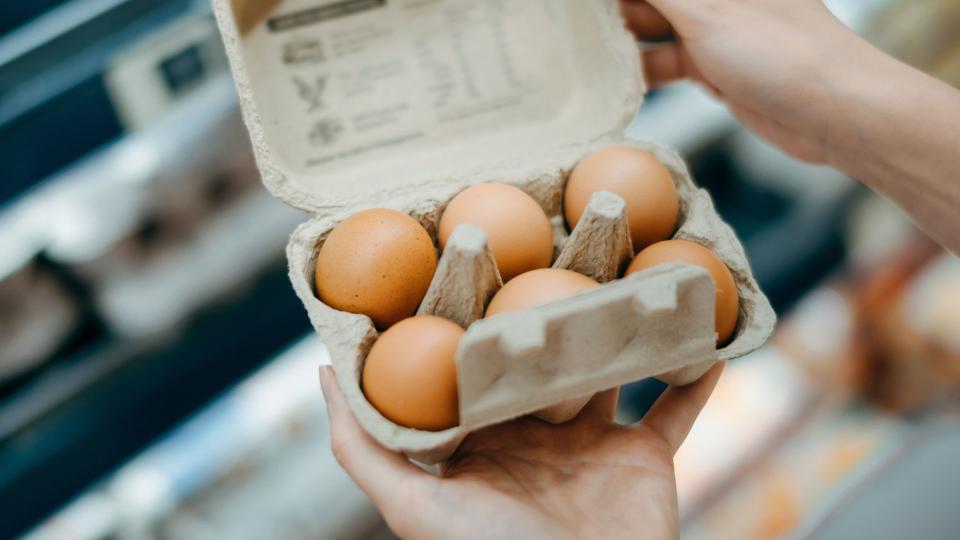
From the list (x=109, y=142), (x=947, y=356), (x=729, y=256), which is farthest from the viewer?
(x=947, y=356)

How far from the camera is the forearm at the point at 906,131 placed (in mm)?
1126

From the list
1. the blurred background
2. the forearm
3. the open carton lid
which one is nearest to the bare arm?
the forearm

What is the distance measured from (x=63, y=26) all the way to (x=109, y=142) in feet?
0.78

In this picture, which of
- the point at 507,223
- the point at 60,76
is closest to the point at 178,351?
the point at 60,76

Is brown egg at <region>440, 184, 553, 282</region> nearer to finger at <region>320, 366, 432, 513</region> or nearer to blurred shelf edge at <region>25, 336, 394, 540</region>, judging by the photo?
finger at <region>320, 366, 432, 513</region>

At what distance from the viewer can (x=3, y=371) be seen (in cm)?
155

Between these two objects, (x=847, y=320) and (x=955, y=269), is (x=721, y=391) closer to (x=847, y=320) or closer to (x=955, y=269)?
(x=847, y=320)

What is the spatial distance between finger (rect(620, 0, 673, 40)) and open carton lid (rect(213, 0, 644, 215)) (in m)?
0.22

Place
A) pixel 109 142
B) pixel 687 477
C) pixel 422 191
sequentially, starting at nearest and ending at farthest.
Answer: pixel 422 191, pixel 109 142, pixel 687 477

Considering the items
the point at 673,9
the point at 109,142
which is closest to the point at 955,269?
the point at 673,9

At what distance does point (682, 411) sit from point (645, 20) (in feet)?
2.61

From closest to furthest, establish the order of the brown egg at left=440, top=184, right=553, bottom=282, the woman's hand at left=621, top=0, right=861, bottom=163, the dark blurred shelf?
the brown egg at left=440, top=184, right=553, bottom=282 < the woman's hand at left=621, top=0, right=861, bottom=163 < the dark blurred shelf

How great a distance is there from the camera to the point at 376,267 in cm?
101

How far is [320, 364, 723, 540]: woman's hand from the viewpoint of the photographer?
0.93 metres
